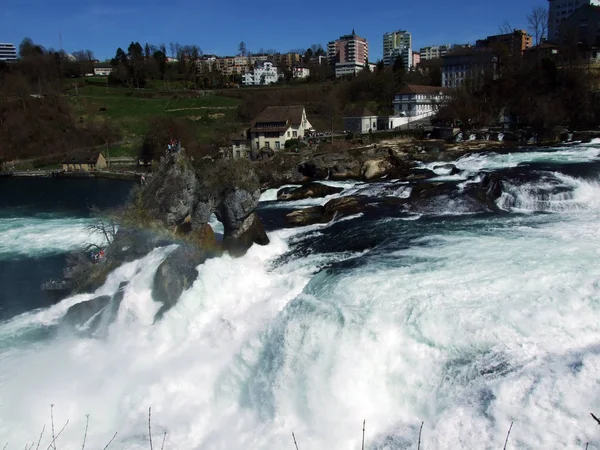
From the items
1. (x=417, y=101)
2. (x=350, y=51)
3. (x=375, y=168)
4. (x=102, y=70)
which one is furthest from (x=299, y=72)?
(x=375, y=168)

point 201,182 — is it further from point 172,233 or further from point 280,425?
point 280,425

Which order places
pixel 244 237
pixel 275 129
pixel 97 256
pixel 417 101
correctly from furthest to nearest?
pixel 417 101, pixel 275 129, pixel 97 256, pixel 244 237

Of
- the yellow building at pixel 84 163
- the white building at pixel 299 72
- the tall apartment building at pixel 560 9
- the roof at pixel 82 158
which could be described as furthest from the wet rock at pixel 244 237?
the tall apartment building at pixel 560 9

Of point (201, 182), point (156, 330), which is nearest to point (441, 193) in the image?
point (201, 182)

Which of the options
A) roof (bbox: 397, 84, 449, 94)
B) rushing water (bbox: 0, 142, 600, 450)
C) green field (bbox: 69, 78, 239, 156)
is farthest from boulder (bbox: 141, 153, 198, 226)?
roof (bbox: 397, 84, 449, 94)

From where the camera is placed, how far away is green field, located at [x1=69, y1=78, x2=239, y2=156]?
3091 inches

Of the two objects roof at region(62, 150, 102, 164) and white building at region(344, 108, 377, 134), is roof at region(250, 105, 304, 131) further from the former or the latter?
roof at region(62, 150, 102, 164)

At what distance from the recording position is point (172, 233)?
66.6 ft

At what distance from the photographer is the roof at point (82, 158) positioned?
202 ft

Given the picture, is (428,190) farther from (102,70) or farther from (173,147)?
(102,70)

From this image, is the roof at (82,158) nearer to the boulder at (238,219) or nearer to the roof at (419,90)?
the roof at (419,90)

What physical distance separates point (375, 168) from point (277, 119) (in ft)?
80.2

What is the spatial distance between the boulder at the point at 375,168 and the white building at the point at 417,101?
34.5 meters

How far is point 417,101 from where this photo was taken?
71.3 meters
